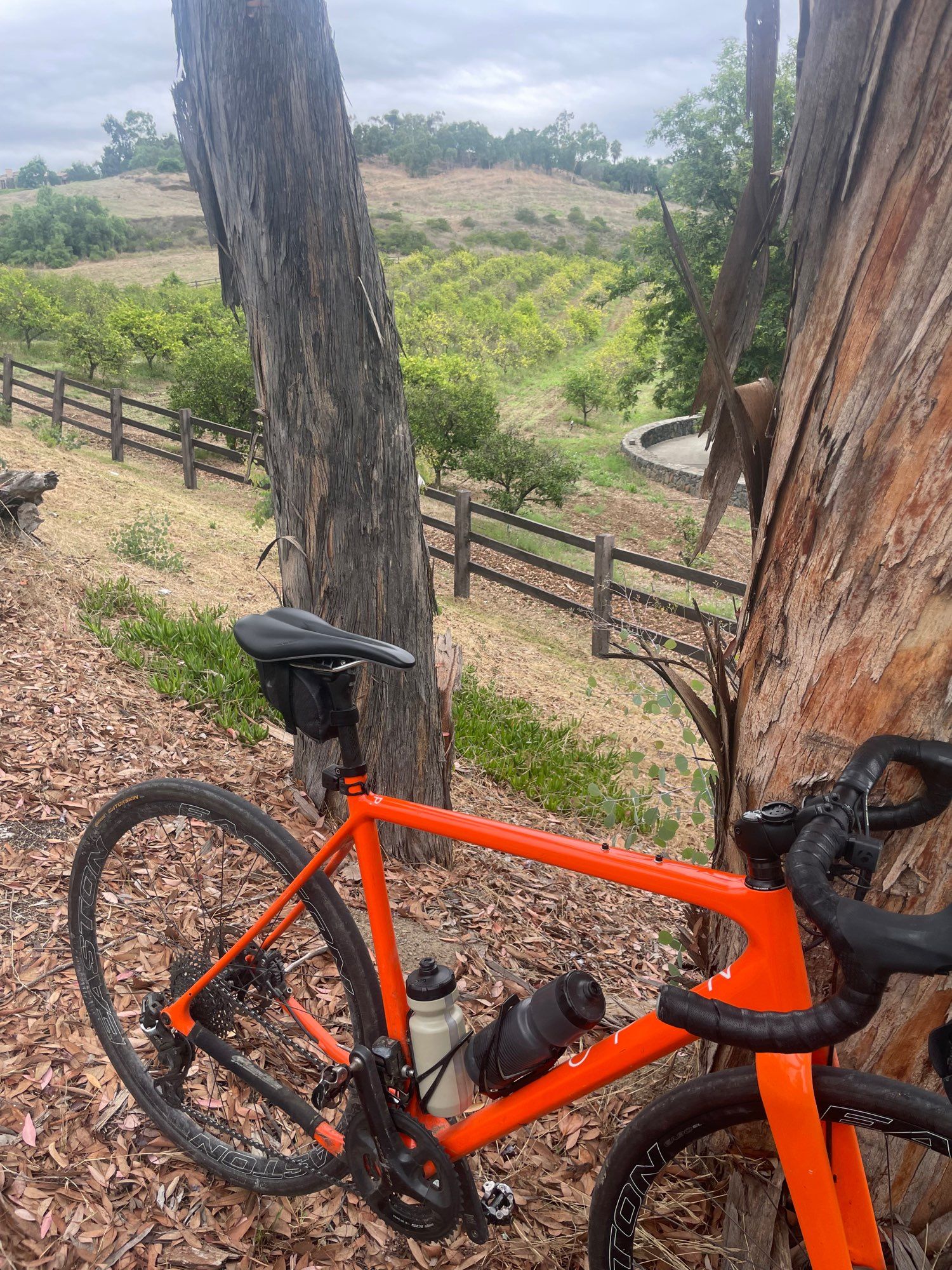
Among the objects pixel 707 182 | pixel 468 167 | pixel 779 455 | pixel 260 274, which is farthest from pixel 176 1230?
pixel 468 167

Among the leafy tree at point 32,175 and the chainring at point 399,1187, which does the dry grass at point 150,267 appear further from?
the chainring at point 399,1187

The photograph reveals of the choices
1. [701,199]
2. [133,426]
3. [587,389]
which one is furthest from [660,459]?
[133,426]

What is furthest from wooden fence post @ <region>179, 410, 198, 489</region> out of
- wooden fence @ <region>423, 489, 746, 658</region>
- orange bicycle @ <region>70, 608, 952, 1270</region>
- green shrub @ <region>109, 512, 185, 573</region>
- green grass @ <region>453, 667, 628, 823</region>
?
orange bicycle @ <region>70, 608, 952, 1270</region>

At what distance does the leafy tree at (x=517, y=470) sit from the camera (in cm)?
1585

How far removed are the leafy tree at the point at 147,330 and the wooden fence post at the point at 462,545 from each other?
16456 millimetres

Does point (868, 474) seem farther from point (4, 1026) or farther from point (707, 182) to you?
point (707, 182)

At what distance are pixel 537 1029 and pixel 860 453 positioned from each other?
1.21m

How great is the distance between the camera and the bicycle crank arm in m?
1.96

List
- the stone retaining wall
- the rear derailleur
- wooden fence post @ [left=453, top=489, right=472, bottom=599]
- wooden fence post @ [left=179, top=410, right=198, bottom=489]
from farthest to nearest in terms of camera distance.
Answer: the stone retaining wall
wooden fence post @ [left=179, top=410, right=198, bottom=489]
wooden fence post @ [left=453, top=489, right=472, bottom=599]
the rear derailleur

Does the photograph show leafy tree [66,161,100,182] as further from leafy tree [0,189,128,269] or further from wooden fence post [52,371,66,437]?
wooden fence post [52,371,66,437]

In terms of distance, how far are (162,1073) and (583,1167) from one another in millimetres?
1126

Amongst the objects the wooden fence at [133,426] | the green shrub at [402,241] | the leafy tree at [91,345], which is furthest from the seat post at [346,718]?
the green shrub at [402,241]

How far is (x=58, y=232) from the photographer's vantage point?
132 ft

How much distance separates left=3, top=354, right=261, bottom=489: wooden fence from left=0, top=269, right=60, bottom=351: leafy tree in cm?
851
